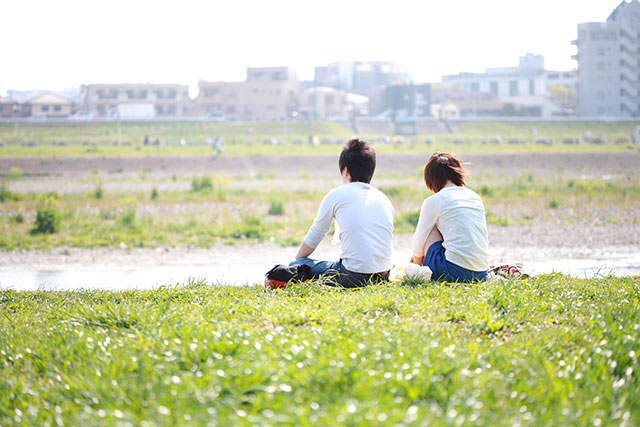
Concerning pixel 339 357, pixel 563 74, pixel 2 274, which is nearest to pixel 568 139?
pixel 2 274

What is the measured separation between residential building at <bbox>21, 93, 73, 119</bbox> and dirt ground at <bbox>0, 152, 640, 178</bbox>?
20.8 m

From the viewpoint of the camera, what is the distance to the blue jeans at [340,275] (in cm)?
477

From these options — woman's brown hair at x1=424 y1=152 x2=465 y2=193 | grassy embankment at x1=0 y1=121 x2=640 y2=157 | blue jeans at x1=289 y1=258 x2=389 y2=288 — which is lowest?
blue jeans at x1=289 y1=258 x2=389 y2=288

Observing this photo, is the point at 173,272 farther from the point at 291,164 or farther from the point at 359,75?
the point at 359,75

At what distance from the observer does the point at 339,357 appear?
2.77 metres

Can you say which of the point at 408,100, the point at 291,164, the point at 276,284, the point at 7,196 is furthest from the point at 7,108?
the point at 276,284

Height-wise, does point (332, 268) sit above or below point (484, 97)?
below

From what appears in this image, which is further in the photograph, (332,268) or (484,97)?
(484,97)

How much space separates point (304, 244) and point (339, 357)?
2186 mm

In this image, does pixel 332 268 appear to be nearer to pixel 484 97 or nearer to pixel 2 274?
pixel 2 274

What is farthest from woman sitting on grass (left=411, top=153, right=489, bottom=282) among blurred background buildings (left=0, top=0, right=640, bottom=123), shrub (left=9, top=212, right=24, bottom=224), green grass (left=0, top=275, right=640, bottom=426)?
blurred background buildings (left=0, top=0, right=640, bottom=123)

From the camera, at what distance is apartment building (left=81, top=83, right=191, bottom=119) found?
6112cm

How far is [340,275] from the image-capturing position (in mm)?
4793

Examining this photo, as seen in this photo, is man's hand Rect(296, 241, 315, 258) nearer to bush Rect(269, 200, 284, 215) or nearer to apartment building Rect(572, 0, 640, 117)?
bush Rect(269, 200, 284, 215)
